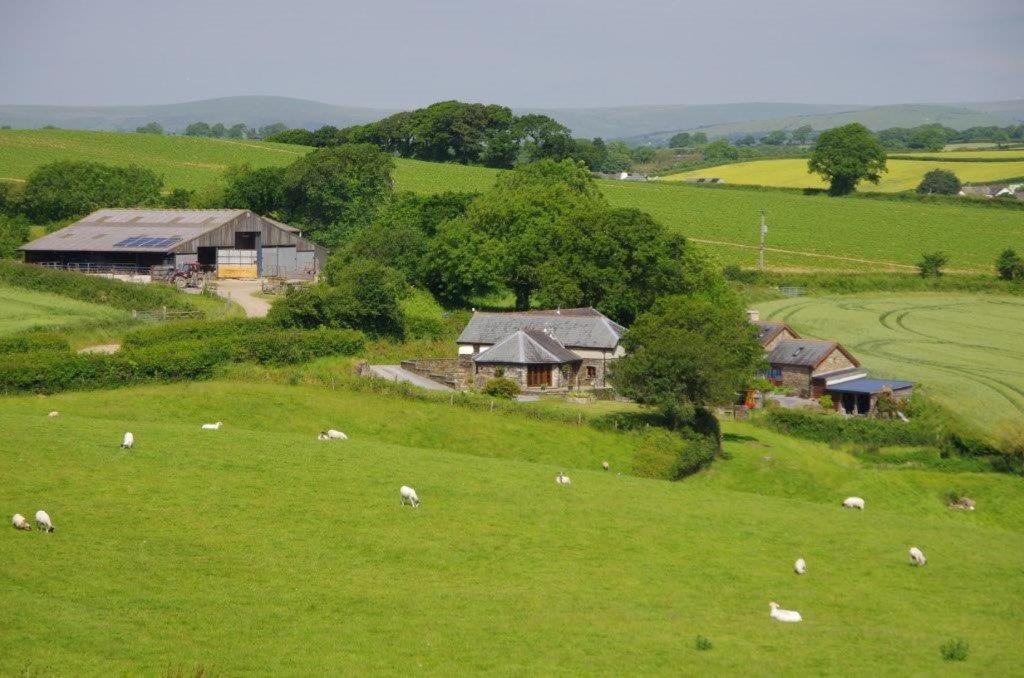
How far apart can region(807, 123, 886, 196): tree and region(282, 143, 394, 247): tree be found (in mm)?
87565

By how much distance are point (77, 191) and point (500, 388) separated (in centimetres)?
5695

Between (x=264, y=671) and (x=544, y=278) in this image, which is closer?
(x=264, y=671)

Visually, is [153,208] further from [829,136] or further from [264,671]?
[829,136]

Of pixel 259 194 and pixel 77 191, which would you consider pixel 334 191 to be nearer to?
pixel 259 194

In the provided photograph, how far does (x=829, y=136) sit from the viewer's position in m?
178

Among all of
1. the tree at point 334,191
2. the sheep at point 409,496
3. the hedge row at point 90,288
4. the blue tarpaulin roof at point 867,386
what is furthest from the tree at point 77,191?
the sheep at point 409,496

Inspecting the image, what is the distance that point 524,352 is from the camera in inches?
2655

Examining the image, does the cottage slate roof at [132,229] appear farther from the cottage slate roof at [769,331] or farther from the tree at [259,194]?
the cottage slate roof at [769,331]

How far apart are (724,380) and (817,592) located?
881 inches

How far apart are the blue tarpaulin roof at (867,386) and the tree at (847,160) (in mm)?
107315

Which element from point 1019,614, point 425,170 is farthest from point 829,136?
point 1019,614

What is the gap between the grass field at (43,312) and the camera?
2621 inches

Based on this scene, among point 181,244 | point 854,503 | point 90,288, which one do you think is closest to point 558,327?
point 854,503

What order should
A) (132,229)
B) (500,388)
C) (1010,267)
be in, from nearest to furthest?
(500,388) < (132,229) < (1010,267)
